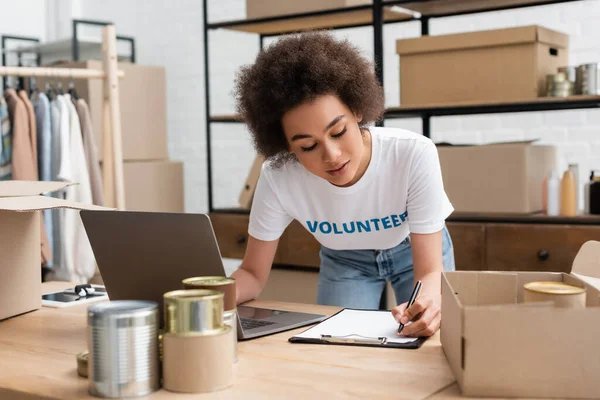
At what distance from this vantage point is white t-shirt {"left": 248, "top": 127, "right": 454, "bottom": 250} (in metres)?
1.72

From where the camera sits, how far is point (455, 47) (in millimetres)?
2834

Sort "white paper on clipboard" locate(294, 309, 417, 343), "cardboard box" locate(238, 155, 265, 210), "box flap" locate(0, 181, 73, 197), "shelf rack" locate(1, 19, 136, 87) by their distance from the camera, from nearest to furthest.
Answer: "white paper on clipboard" locate(294, 309, 417, 343), "box flap" locate(0, 181, 73, 197), "cardboard box" locate(238, 155, 265, 210), "shelf rack" locate(1, 19, 136, 87)

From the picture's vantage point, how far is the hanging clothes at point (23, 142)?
290cm

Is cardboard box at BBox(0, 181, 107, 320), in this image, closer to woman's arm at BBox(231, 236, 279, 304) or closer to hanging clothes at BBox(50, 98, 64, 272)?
woman's arm at BBox(231, 236, 279, 304)

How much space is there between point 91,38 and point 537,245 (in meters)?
3.00

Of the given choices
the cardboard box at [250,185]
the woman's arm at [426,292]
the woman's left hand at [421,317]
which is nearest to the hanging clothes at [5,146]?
the cardboard box at [250,185]

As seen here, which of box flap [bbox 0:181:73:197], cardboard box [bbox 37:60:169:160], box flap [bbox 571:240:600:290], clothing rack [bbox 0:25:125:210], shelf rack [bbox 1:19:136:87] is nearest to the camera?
box flap [bbox 571:240:600:290]

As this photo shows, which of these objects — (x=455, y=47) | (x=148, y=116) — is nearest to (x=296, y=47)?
(x=455, y=47)

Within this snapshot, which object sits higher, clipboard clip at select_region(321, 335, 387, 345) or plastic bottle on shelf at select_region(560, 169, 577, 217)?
Answer: plastic bottle on shelf at select_region(560, 169, 577, 217)

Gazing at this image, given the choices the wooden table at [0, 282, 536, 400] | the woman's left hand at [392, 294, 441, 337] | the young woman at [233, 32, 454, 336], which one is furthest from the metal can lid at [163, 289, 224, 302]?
the young woman at [233, 32, 454, 336]

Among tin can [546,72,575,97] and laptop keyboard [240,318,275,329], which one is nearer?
laptop keyboard [240,318,275,329]

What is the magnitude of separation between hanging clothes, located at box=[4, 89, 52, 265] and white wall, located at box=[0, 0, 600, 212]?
1.28m

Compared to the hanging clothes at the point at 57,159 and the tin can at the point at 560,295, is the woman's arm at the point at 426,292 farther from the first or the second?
the hanging clothes at the point at 57,159

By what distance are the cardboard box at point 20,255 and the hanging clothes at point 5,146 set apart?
1.41 meters
